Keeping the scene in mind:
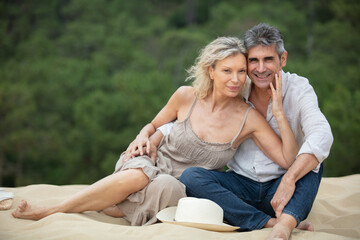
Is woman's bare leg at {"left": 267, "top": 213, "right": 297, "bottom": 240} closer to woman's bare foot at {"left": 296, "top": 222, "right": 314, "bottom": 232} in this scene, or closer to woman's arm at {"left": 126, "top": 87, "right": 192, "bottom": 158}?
woman's bare foot at {"left": 296, "top": 222, "right": 314, "bottom": 232}

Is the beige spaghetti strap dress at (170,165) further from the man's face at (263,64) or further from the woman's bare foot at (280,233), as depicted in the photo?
the woman's bare foot at (280,233)


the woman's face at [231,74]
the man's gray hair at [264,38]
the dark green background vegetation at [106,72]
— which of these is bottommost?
the dark green background vegetation at [106,72]

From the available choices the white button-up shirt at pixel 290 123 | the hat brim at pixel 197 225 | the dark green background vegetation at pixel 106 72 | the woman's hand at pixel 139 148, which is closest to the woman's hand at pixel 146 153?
the woman's hand at pixel 139 148

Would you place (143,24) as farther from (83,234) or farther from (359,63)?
(83,234)

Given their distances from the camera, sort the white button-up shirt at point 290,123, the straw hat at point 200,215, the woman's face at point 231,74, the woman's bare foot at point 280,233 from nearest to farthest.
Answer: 1. the woman's bare foot at point 280,233
2. the straw hat at point 200,215
3. the white button-up shirt at point 290,123
4. the woman's face at point 231,74

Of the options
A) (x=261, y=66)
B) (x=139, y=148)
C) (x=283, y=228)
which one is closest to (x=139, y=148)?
(x=139, y=148)

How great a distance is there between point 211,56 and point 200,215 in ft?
3.71

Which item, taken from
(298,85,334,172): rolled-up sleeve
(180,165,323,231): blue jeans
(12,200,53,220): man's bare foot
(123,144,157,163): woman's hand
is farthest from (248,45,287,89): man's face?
(12,200,53,220): man's bare foot

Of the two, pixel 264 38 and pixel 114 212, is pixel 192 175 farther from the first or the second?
pixel 264 38

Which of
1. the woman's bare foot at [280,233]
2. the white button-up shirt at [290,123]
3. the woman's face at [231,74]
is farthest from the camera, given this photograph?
the woman's face at [231,74]

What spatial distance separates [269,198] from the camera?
319cm

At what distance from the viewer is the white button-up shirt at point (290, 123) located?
309 centimetres

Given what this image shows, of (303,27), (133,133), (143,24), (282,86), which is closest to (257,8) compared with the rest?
(303,27)

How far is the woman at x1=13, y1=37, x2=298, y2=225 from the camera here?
306 cm
